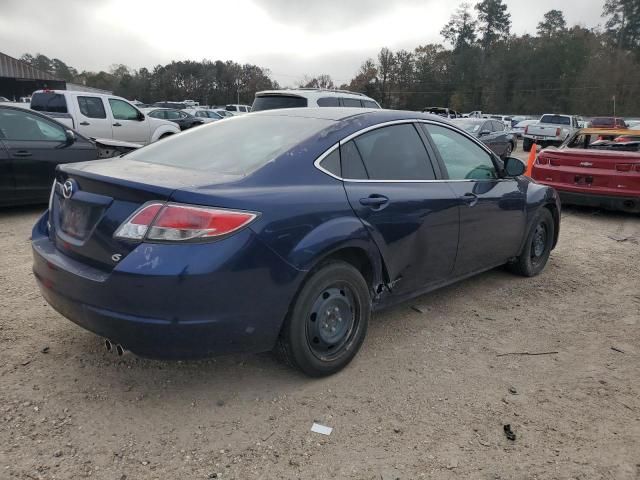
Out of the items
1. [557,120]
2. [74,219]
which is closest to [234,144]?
[74,219]

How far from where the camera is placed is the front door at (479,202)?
13.2ft

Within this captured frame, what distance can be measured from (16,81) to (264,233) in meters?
50.5

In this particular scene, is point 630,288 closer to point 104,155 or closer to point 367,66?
point 104,155

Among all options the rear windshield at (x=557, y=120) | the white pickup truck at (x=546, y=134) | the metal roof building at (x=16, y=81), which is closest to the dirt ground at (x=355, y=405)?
the white pickup truck at (x=546, y=134)

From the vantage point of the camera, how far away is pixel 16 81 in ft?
146

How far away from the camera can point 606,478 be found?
240 centimetres

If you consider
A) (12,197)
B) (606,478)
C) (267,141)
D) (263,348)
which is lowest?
(606,478)

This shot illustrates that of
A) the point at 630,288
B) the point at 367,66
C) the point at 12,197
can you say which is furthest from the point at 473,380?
the point at 367,66

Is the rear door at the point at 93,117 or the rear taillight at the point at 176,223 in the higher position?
the rear door at the point at 93,117

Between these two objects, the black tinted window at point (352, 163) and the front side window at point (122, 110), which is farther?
the front side window at point (122, 110)

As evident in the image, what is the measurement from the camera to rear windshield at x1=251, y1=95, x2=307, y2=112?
9.85 metres

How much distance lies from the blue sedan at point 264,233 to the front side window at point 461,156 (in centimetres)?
2

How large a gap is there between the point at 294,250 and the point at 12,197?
562cm

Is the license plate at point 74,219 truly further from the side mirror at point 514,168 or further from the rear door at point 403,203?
the side mirror at point 514,168
